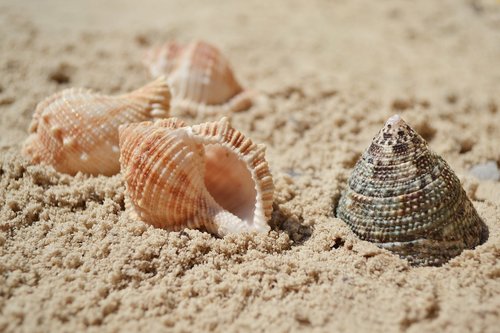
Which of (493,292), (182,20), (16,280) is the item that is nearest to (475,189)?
(493,292)

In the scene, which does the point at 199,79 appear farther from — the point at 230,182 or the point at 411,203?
the point at 411,203

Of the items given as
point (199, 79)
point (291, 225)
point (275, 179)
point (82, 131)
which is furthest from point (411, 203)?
point (199, 79)

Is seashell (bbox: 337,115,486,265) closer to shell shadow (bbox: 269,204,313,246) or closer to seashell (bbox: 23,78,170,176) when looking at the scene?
shell shadow (bbox: 269,204,313,246)

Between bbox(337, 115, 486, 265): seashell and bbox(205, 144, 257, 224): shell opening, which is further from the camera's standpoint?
bbox(205, 144, 257, 224): shell opening

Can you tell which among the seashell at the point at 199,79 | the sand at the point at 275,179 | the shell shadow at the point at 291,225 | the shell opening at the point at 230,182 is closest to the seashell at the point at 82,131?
the sand at the point at 275,179

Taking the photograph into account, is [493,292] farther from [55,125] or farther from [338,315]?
[55,125]

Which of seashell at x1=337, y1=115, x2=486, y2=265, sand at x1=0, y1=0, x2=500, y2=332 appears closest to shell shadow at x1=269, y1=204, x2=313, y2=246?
sand at x1=0, y1=0, x2=500, y2=332

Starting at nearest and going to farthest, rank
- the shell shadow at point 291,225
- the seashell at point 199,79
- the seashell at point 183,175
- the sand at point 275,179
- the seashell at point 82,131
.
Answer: the sand at point 275,179
the seashell at point 183,175
the shell shadow at point 291,225
the seashell at point 82,131
the seashell at point 199,79

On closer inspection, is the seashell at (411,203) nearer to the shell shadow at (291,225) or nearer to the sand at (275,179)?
the sand at (275,179)
